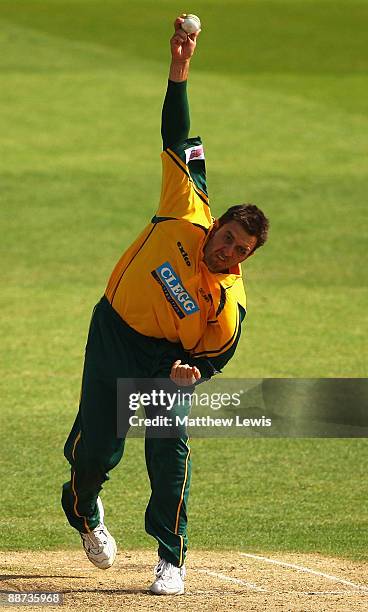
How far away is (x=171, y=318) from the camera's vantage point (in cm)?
647

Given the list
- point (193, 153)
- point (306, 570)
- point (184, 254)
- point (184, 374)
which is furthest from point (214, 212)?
point (184, 374)

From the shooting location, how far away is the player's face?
6387mm

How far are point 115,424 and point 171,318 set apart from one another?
60cm

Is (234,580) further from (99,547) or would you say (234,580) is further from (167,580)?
(99,547)

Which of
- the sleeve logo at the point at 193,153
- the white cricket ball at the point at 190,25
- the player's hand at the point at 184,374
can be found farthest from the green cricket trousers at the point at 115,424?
the white cricket ball at the point at 190,25

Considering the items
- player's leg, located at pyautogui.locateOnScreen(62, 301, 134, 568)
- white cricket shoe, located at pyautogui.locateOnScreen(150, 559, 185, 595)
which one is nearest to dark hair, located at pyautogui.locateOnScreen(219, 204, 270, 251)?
player's leg, located at pyautogui.locateOnScreen(62, 301, 134, 568)

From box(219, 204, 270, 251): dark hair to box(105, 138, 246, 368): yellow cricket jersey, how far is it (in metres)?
0.22

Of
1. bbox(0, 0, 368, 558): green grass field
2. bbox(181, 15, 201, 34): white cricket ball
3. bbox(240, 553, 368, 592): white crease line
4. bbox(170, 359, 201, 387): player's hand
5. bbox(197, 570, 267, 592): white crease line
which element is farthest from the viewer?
bbox(0, 0, 368, 558): green grass field

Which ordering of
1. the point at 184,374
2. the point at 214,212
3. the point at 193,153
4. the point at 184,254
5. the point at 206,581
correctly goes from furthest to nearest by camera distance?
the point at 214,212 < the point at 206,581 < the point at 193,153 < the point at 184,254 < the point at 184,374

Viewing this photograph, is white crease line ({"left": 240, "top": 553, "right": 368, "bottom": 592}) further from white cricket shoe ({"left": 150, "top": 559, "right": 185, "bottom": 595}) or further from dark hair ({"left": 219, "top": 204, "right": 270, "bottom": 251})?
dark hair ({"left": 219, "top": 204, "right": 270, "bottom": 251})

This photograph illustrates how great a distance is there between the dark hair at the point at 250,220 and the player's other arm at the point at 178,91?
0.61 meters

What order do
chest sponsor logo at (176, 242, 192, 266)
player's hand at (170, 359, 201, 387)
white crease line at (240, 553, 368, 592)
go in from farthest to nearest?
white crease line at (240, 553, 368, 592) → chest sponsor logo at (176, 242, 192, 266) → player's hand at (170, 359, 201, 387)

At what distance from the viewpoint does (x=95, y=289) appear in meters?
14.9

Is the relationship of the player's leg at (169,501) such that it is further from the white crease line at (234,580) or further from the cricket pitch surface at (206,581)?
the white crease line at (234,580)
